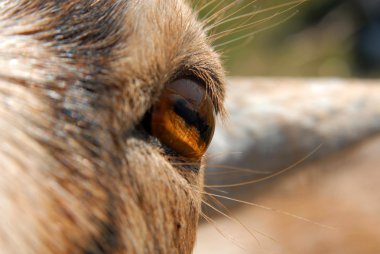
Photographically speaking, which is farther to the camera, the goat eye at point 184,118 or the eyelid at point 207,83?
the eyelid at point 207,83

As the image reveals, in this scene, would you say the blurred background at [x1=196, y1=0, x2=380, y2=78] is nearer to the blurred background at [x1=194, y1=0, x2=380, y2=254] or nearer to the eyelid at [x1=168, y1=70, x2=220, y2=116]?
the blurred background at [x1=194, y1=0, x2=380, y2=254]

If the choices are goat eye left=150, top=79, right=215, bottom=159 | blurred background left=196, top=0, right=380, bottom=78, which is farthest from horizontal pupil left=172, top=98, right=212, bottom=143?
blurred background left=196, top=0, right=380, bottom=78

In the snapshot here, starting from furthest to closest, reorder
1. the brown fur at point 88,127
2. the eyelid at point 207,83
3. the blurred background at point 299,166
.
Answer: the blurred background at point 299,166 → the eyelid at point 207,83 → the brown fur at point 88,127

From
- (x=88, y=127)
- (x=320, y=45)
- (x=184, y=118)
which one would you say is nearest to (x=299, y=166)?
(x=184, y=118)

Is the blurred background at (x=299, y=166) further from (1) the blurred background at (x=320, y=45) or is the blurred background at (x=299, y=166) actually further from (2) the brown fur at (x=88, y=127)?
(1) the blurred background at (x=320, y=45)

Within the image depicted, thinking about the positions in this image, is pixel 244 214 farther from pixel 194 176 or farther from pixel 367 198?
pixel 194 176

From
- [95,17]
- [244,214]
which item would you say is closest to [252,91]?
[244,214]

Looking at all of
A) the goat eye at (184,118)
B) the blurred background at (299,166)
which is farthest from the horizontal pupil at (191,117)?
the blurred background at (299,166)
